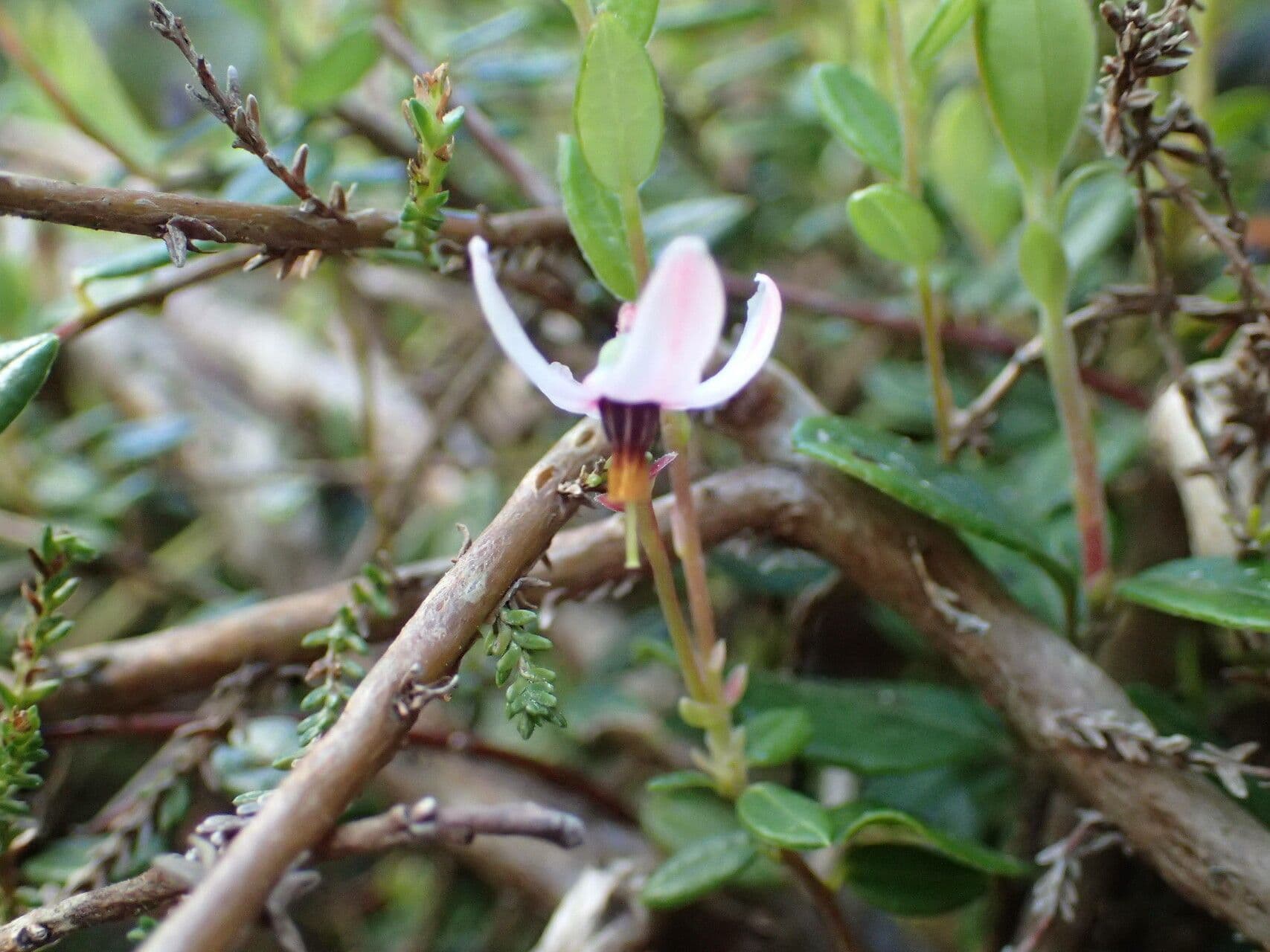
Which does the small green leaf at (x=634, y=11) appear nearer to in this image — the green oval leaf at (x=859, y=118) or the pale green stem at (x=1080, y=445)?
the green oval leaf at (x=859, y=118)

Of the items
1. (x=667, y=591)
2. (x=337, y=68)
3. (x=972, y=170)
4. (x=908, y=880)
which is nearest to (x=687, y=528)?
(x=667, y=591)

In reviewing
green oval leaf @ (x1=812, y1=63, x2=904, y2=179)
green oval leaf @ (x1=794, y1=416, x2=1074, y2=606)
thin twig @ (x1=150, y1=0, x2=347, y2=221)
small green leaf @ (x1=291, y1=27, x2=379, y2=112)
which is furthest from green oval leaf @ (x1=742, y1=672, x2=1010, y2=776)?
small green leaf @ (x1=291, y1=27, x2=379, y2=112)

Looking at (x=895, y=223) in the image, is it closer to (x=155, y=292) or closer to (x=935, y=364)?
(x=935, y=364)

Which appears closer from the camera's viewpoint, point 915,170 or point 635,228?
point 635,228

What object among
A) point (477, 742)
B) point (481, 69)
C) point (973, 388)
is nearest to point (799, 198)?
point (973, 388)

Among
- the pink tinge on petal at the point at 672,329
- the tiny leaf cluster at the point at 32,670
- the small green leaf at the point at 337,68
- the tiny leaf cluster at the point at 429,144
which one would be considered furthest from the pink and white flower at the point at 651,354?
the small green leaf at the point at 337,68

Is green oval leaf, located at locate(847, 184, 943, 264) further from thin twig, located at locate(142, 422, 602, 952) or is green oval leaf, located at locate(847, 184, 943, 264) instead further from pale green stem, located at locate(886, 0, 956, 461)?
thin twig, located at locate(142, 422, 602, 952)

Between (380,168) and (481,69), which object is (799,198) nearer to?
(481,69)
